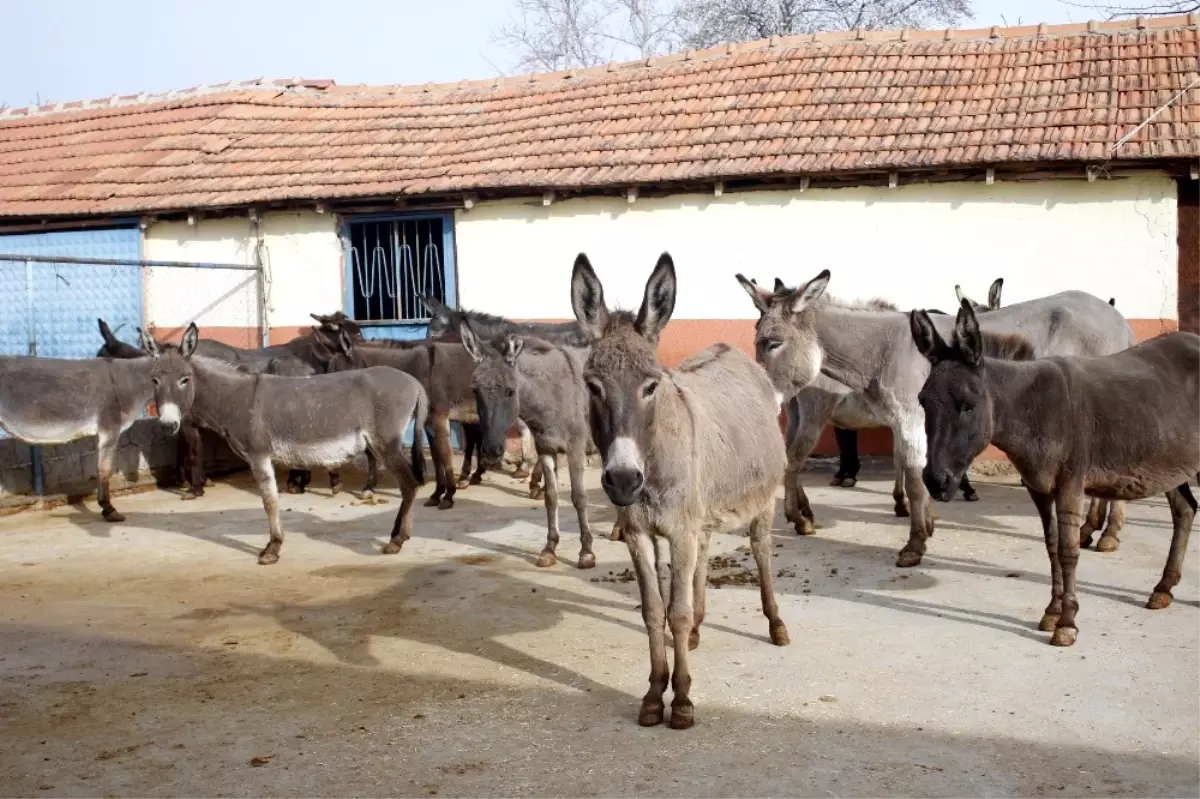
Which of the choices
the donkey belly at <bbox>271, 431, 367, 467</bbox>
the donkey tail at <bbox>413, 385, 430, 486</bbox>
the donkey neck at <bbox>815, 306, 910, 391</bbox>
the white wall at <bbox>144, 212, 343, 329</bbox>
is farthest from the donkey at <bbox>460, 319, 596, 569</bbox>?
the white wall at <bbox>144, 212, 343, 329</bbox>

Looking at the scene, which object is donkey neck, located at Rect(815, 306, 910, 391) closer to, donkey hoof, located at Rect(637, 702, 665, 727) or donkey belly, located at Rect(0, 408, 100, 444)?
donkey hoof, located at Rect(637, 702, 665, 727)

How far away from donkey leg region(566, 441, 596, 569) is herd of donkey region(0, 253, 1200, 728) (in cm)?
2

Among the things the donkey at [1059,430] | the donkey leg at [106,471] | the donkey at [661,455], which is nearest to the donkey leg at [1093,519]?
the donkey at [1059,430]

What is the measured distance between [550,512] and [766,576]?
103 inches

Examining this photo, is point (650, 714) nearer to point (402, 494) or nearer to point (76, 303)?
point (402, 494)

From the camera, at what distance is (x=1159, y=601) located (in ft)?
20.0

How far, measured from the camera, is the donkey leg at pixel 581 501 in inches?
303

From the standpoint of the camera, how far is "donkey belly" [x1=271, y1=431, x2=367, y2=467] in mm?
8375

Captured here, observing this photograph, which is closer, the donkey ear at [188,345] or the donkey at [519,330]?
the donkey ear at [188,345]

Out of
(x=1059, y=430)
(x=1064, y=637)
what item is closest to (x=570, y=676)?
(x=1064, y=637)

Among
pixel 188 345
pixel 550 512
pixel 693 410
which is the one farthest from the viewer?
pixel 188 345

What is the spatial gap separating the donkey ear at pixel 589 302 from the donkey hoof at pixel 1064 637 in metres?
2.90

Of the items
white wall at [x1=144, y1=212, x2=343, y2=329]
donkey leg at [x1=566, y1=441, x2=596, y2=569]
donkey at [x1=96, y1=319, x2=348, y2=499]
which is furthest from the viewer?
white wall at [x1=144, y1=212, x2=343, y2=329]

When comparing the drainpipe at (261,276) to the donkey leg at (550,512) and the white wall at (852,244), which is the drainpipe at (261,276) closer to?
the white wall at (852,244)
